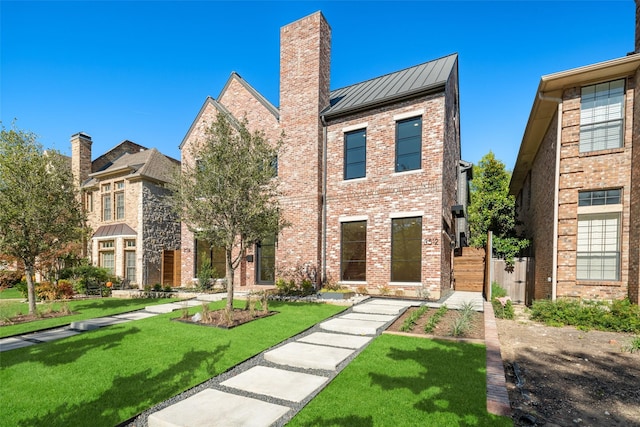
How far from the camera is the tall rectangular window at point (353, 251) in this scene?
40.7 ft

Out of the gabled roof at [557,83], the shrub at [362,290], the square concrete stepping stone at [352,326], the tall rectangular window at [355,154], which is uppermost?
the gabled roof at [557,83]

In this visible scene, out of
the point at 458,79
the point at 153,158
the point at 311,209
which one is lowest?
the point at 311,209

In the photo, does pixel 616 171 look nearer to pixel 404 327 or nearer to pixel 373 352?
pixel 404 327

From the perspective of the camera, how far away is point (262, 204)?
325 inches

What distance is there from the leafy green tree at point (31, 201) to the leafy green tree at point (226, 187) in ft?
14.7

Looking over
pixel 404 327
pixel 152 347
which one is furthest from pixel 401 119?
pixel 152 347

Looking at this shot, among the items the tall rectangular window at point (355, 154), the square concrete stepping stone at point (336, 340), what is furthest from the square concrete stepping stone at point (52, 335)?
the tall rectangular window at point (355, 154)

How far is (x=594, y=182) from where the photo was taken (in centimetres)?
963

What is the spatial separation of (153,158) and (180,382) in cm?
1816

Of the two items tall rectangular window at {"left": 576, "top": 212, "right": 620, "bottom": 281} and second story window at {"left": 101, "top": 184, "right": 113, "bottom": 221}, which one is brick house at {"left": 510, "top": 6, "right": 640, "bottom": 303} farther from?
second story window at {"left": 101, "top": 184, "right": 113, "bottom": 221}

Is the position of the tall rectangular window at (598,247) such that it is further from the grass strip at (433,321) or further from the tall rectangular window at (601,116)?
the grass strip at (433,321)

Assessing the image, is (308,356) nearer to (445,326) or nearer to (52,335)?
(445,326)

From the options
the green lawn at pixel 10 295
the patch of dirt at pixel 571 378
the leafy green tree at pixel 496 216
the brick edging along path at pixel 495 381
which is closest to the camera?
the brick edging along path at pixel 495 381

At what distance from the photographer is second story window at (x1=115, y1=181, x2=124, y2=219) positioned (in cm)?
1828
